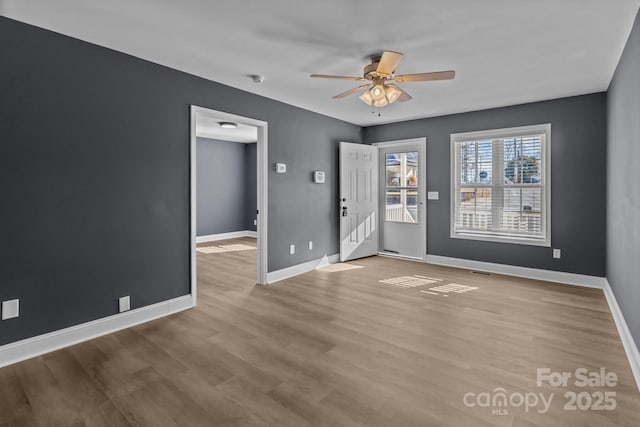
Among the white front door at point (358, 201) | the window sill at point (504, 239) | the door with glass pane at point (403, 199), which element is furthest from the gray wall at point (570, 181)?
the white front door at point (358, 201)

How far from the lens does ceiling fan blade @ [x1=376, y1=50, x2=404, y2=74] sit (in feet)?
8.86

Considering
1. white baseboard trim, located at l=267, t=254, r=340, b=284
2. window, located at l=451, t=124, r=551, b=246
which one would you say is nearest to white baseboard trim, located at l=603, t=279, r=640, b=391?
window, located at l=451, t=124, r=551, b=246

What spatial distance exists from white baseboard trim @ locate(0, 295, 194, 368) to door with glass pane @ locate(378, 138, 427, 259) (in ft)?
13.1

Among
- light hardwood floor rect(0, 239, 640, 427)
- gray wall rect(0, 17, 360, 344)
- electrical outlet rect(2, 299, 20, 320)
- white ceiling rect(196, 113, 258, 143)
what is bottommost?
light hardwood floor rect(0, 239, 640, 427)

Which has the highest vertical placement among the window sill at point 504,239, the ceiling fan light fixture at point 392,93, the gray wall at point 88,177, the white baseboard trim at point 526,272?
the ceiling fan light fixture at point 392,93

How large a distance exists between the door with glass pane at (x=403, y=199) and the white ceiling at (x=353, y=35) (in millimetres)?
2200

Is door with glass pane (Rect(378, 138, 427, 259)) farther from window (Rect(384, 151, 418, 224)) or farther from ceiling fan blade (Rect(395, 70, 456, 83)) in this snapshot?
ceiling fan blade (Rect(395, 70, 456, 83))

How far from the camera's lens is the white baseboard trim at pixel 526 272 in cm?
441

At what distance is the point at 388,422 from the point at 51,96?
3348 millimetres

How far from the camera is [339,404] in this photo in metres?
1.98

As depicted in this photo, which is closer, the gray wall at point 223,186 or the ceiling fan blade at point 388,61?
the ceiling fan blade at point 388,61

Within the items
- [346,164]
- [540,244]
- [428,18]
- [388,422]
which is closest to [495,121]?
[540,244]

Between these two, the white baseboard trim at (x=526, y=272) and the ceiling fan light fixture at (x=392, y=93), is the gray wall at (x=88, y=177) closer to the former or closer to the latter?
the ceiling fan light fixture at (x=392, y=93)

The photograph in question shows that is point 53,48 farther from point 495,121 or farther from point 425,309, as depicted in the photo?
point 495,121
